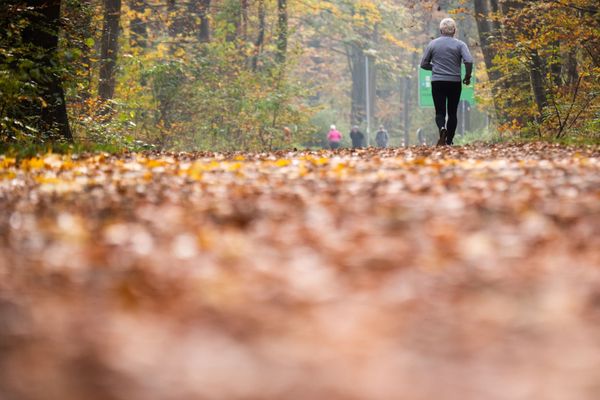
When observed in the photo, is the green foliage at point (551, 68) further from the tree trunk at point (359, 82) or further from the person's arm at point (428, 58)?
the tree trunk at point (359, 82)

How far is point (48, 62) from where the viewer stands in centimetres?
1344

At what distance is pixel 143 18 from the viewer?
33.4 meters

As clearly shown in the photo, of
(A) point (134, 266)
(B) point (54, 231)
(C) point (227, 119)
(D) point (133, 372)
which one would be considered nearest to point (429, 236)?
(A) point (134, 266)

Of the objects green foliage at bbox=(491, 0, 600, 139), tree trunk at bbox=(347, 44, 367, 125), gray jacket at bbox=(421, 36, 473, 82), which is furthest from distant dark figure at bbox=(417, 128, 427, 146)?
gray jacket at bbox=(421, 36, 473, 82)

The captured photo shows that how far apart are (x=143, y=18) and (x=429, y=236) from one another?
30.2 meters

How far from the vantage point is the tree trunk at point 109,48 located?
2350 centimetres

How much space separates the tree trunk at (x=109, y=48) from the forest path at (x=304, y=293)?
17373mm

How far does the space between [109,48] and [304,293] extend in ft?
71.5

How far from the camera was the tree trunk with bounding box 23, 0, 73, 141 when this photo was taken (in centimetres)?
1321

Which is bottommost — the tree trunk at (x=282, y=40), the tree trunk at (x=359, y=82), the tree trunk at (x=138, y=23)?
the tree trunk at (x=359, y=82)

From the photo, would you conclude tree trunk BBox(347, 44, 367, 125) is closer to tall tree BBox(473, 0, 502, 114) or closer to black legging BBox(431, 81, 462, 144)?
tall tree BBox(473, 0, 502, 114)

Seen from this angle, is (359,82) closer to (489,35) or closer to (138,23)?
(138,23)

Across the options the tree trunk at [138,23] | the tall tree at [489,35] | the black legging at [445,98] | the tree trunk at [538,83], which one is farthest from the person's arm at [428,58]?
the tree trunk at [138,23]

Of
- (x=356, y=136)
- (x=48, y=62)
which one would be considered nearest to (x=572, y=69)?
(x=48, y=62)
